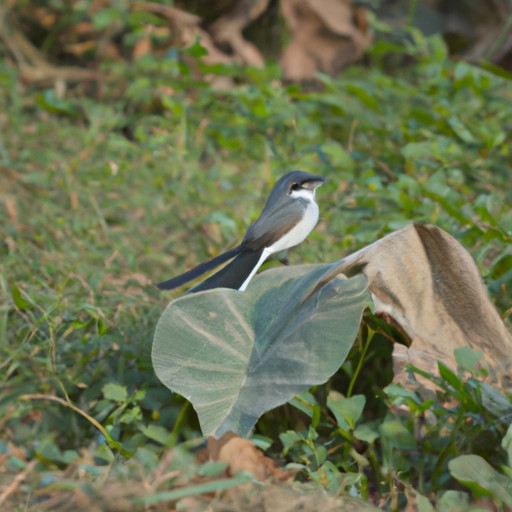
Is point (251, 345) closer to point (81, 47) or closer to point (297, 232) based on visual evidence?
point (297, 232)

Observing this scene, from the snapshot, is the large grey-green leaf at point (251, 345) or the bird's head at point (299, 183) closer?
the large grey-green leaf at point (251, 345)

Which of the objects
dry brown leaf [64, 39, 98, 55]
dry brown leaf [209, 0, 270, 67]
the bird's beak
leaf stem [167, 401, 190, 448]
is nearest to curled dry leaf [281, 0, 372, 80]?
dry brown leaf [209, 0, 270, 67]

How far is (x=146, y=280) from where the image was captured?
222cm

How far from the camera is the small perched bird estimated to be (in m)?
1.66

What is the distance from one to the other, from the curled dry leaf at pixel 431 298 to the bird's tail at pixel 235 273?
259 mm

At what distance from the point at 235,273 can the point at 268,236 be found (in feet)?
0.47

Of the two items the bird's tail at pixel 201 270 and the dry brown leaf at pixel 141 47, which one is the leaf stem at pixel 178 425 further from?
the dry brown leaf at pixel 141 47

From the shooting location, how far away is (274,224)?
5.68 ft

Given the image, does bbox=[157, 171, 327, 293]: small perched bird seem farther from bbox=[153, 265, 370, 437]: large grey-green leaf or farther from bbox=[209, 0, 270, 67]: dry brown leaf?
bbox=[209, 0, 270, 67]: dry brown leaf

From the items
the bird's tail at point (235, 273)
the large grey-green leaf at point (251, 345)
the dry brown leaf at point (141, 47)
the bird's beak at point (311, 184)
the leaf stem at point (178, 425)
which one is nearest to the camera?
the large grey-green leaf at point (251, 345)

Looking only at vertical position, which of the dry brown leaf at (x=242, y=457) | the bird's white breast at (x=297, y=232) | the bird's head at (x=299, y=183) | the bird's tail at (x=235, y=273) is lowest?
the dry brown leaf at (x=242, y=457)

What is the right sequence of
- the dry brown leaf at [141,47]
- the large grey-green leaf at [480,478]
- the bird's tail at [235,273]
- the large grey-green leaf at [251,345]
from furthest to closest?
1. the dry brown leaf at [141,47]
2. the bird's tail at [235,273]
3. the large grey-green leaf at [251,345]
4. the large grey-green leaf at [480,478]

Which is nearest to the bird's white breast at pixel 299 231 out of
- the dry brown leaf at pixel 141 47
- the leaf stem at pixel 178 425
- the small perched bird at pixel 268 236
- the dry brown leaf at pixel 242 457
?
the small perched bird at pixel 268 236

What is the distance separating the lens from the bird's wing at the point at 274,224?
1.71m
